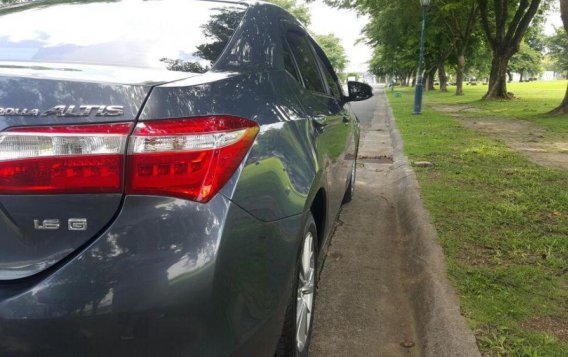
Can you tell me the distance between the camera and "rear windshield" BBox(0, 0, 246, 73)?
5.82 ft

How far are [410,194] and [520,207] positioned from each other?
1.11m

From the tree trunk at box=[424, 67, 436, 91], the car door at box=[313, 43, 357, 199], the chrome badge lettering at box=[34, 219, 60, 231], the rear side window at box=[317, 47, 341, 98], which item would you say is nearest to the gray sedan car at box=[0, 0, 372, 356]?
the chrome badge lettering at box=[34, 219, 60, 231]

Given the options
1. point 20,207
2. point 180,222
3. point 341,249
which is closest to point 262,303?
point 180,222

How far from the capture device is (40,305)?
1.30m

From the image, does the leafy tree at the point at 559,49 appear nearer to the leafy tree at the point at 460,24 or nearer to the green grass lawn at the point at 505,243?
the leafy tree at the point at 460,24

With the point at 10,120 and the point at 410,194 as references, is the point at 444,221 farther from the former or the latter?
the point at 10,120

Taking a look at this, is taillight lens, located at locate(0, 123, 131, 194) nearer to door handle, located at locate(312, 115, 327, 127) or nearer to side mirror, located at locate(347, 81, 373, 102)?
door handle, located at locate(312, 115, 327, 127)

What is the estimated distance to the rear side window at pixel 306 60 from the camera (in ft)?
9.17

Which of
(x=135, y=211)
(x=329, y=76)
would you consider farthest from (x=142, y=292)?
(x=329, y=76)

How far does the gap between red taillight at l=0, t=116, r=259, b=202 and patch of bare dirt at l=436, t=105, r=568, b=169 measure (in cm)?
A: 637

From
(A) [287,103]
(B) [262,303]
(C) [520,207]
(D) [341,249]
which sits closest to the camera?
(B) [262,303]

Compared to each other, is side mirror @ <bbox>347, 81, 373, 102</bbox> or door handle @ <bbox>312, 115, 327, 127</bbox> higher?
side mirror @ <bbox>347, 81, 373, 102</bbox>

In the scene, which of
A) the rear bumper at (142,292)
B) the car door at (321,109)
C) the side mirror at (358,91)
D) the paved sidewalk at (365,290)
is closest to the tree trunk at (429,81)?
the paved sidewalk at (365,290)

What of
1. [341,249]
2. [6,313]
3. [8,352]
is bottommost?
[341,249]
